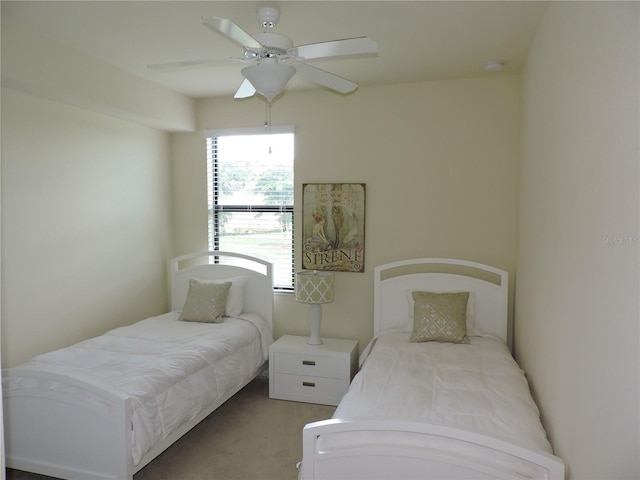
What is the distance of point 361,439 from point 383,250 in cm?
220

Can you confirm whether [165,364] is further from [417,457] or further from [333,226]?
[333,226]

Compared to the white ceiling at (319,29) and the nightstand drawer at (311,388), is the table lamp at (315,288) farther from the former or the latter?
the white ceiling at (319,29)

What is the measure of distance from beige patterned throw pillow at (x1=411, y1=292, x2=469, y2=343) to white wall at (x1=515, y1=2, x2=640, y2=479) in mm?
739

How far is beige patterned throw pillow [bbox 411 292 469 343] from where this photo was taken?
3.35 m

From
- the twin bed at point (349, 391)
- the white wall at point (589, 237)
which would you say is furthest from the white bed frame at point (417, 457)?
the white wall at point (589, 237)

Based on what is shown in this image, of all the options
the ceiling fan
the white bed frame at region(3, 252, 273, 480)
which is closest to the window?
the ceiling fan

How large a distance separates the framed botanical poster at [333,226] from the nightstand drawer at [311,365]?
79 cm

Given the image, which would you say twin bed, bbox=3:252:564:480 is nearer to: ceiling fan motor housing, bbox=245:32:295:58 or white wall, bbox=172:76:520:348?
white wall, bbox=172:76:520:348

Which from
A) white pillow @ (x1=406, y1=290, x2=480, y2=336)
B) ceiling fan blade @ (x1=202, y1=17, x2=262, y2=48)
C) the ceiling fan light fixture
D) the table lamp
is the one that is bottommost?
white pillow @ (x1=406, y1=290, x2=480, y2=336)

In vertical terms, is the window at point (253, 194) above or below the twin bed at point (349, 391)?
above

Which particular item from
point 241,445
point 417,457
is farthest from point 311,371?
point 417,457

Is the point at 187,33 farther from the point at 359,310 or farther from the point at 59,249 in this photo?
the point at 359,310

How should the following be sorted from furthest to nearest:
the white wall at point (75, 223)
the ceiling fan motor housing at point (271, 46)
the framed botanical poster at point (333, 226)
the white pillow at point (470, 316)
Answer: the framed botanical poster at point (333, 226) < the white pillow at point (470, 316) < the white wall at point (75, 223) < the ceiling fan motor housing at point (271, 46)

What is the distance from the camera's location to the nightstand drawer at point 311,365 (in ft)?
11.9
